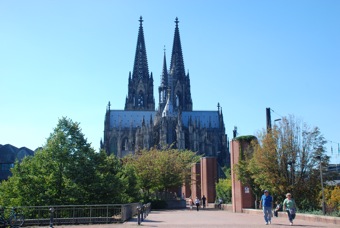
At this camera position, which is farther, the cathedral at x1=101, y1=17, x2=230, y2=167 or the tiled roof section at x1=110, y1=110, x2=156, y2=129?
the tiled roof section at x1=110, y1=110, x2=156, y2=129

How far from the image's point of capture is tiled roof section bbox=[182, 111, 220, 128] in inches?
4661

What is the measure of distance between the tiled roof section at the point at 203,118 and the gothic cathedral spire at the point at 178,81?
2.95m

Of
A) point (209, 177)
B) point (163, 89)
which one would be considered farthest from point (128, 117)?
point (209, 177)

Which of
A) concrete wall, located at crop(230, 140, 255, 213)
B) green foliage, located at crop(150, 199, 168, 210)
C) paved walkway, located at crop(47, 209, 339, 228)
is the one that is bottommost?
paved walkway, located at crop(47, 209, 339, 228)

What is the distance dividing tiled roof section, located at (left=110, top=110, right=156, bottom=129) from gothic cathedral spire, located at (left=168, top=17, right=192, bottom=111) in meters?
9.28

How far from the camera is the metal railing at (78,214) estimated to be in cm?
1791

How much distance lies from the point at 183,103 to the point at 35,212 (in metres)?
106

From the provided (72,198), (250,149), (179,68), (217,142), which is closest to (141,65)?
(179,68)

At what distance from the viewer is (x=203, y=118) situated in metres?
122

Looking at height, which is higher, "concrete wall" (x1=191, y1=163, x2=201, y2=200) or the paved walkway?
"concrete wall" (x1=191, y1=163, x2=201, y2=200)

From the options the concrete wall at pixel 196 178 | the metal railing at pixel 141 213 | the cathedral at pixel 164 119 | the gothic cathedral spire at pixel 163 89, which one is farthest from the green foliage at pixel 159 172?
the gothic cathedral spire at pixel 163 89

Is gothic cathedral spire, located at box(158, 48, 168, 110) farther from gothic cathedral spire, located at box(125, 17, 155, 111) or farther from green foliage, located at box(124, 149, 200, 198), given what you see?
green foliage, located at box(124, 149, 200, 198)

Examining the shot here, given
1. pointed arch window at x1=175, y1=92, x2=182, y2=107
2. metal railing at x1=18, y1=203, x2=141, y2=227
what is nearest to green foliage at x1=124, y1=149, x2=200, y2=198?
metal railing at x1=18, y1=203, x2=141, y2=227

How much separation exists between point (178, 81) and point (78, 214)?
106 meters
